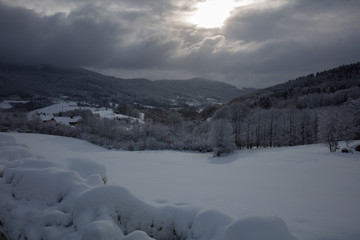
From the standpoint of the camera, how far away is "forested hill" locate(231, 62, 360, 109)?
204ft

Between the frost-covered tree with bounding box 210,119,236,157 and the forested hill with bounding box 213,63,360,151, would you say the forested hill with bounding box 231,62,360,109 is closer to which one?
the forested hill with bounding box 213,63,360,151

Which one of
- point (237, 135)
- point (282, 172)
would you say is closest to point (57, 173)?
point (282, 172)

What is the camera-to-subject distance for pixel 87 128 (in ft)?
156

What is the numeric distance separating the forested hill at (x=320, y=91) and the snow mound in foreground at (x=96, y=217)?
5932cm

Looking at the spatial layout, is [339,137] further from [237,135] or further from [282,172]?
[237,135]

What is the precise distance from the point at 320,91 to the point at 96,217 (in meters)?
92.8

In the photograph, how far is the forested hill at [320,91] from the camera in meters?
62.1

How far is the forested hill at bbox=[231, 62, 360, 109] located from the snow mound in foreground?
5932cm

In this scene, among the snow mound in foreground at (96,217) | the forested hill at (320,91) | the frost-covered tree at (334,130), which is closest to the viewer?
the snow mound in foreground at (96,217)

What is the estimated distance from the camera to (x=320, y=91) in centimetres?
7694

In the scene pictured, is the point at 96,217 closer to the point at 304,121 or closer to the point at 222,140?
the point at 222,140

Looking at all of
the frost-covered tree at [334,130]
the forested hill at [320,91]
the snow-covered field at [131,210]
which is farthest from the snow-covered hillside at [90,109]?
the snow-covered field at [131,210]

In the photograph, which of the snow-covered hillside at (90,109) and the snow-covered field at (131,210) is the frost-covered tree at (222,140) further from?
the snow-covered hillside at (90,109)

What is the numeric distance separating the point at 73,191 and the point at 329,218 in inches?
342
